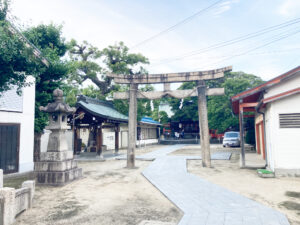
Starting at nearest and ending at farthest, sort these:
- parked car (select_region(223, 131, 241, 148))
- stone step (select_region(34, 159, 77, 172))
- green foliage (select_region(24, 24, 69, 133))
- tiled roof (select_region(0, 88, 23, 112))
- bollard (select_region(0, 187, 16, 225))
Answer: bollard (select_region(0, 187, 16, 225)), stone step (select_region(34, 159, 77, 172)), tiled roof (select_region(0, 88, 23, 112)), green foliage (select_region(24, 24, 69, 133)), parked car (select_region(223, 131, 241, 148))

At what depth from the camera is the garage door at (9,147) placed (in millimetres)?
9578

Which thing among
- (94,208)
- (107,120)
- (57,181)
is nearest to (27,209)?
(94,208)

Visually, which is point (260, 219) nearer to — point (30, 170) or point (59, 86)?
point (30, 170)

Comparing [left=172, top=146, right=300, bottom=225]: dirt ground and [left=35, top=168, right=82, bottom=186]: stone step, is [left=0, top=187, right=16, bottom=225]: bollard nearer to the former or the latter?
[left=35, top=168, right=82, bottom=186]: stone step

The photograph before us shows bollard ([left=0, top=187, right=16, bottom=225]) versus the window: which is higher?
the window

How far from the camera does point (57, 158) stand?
330 inches

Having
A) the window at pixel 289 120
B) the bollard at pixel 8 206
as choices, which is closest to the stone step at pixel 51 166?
the bollard at pixel 8 206

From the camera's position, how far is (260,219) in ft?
14.6

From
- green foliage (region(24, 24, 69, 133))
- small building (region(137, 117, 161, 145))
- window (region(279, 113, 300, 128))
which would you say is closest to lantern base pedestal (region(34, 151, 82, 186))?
green foliage (region(24, 24, 69, 133))

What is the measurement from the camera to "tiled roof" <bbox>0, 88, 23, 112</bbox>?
9552 millimetres

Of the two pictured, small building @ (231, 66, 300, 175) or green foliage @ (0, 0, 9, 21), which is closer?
green foliage @ (0, 0, 9, 21)

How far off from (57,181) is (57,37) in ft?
27.2

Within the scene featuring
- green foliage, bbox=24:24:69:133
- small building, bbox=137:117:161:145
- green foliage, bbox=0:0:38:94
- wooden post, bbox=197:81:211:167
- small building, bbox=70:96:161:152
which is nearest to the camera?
green foliage, bbox=0:0:38:94

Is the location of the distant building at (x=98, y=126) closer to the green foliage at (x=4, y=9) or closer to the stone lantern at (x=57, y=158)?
the stone lantern at (x=57, y=158)
